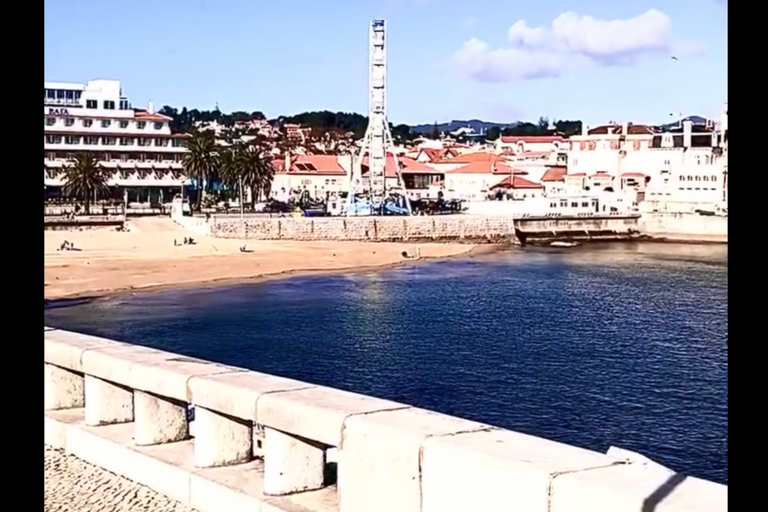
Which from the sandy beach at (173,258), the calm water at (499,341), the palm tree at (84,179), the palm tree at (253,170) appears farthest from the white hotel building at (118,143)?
the calm water at (499,341)

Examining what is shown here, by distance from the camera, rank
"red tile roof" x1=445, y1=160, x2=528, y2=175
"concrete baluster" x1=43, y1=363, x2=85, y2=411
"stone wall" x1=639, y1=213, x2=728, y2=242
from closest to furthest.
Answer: "concrete baluster" x1=43, y1=363, x2=85, y2=411
"stone wall" x1=639, y1=213, x2=728, y2=242
"red tile roof" x1=445, y1=160, x2=528, y2=175

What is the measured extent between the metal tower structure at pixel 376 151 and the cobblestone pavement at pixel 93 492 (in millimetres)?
61891

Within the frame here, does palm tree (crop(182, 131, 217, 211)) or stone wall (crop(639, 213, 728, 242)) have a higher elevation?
palm tree (crop(182, 131, 217, 211))

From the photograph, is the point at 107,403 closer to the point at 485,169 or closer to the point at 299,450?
the point at 299,450

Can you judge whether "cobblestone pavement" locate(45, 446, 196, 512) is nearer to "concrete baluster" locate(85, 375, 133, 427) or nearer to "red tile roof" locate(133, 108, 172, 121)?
"concrete baluster" locate(85, 375, 133, 427)

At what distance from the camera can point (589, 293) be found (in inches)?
1463

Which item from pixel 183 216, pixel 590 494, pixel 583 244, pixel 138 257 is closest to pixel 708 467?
pixel 590 494

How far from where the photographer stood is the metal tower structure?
6919 centimetres

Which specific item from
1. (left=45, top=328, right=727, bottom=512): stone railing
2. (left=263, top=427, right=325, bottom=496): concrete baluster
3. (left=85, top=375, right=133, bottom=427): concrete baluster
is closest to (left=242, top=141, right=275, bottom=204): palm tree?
(left=45, top=328, right=727, bottom=512): stone railing

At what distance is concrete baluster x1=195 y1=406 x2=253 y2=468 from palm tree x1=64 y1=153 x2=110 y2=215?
2260 inches

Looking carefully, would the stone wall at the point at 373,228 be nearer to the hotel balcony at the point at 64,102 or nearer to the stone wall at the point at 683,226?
the stone wall at the point at 683,226

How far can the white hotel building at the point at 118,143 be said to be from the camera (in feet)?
216
